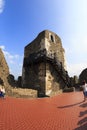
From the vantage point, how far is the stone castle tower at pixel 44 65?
722 inches

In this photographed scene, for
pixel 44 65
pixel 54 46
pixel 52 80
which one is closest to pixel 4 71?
pixel 44 65

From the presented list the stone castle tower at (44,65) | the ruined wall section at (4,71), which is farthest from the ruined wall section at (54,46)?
the ruined wall section at (4,71)

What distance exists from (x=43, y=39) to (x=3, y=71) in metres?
6.65

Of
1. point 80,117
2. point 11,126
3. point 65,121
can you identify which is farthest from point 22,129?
point 80,117

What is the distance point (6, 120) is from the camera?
7414mm

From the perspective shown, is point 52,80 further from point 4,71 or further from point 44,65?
point 4,71

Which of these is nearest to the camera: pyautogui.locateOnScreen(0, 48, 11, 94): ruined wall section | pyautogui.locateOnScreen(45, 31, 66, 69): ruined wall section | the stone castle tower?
pyautogui.locateOnScreen(0, 48, 11, 94): ruined wall section

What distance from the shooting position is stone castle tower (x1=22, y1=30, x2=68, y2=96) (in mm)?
18344

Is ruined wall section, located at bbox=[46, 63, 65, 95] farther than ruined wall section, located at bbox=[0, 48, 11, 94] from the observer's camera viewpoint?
Yes

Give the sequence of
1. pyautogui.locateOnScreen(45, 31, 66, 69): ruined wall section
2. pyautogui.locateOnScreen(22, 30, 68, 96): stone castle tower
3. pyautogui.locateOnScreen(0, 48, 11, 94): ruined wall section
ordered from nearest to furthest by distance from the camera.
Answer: pyautogui.locateOnScreen(0, 48, 11, 94): ruined wall section → pyautogui.locateOnScreen(22, 30, 68, 96): stone castle tower → pyautogui.locateOnScreen(45, 31, 66, 69): ruined wall section

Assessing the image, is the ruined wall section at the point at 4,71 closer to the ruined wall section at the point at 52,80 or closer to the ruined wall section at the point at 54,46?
the ruined wall section at the point at 52,80

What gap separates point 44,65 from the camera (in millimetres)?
18438

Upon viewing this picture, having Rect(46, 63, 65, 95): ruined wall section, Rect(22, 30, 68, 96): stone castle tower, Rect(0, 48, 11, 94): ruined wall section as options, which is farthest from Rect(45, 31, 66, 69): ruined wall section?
Rect(0, 48, 11, 94): ruined wall section

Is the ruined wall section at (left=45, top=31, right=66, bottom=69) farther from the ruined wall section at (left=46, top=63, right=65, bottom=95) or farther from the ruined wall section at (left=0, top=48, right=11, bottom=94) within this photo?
the ruined wall section at (left=0, top=48, right=11, bottom=94)
